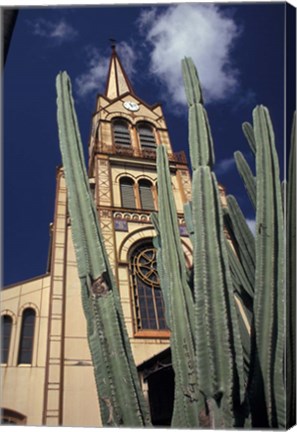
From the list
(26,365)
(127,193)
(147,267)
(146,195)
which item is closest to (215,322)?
(26,365)

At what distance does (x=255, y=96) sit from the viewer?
21.1 ft

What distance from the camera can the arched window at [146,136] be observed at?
10.3 meters

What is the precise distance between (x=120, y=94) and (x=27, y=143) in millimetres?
4172

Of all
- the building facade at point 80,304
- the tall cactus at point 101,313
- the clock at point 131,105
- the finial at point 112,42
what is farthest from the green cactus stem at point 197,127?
the clock at point 131,105

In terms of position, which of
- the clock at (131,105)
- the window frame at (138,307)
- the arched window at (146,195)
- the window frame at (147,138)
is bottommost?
the window frame at (138,307)

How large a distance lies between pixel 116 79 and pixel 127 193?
7.25 ft

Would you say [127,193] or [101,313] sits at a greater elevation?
[127,193]

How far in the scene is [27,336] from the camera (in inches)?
263

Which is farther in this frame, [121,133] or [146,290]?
[121,133]

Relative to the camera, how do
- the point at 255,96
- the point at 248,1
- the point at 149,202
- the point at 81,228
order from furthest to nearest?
the point at 149,202 < the point at 255,96 < the point at 248,1 < the point at 81,228

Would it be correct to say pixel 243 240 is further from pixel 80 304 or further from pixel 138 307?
pixel 80 304

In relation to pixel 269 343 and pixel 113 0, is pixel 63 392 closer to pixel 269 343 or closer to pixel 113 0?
pixel 269 343

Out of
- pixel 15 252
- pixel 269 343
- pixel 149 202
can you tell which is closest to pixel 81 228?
pixel 269 343

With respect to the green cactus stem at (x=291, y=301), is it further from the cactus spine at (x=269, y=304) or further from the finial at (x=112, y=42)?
the finial at (x=112, y=42)
